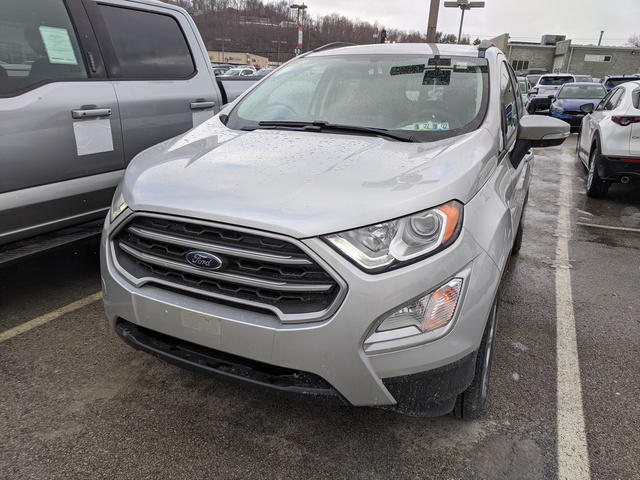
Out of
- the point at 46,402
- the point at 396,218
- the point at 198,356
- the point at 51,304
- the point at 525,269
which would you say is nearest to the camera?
the point at 396,218

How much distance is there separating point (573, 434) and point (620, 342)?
1174 millimetres

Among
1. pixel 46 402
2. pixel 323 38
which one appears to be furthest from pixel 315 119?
pixel 323 38

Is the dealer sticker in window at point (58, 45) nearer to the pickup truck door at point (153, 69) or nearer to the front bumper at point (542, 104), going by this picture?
the pickup truck door at point (153, 69)

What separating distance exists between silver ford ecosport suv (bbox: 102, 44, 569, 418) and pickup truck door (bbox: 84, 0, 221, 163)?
4.39ft

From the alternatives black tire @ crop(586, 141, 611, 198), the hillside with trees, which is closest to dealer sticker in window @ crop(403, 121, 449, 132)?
black tire @ crop(586, 141, 611, 198)

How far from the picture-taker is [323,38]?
189 feet

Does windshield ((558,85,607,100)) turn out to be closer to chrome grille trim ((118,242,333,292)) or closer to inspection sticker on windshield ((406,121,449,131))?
inspection sticker on windshield ((406,121,449,131))

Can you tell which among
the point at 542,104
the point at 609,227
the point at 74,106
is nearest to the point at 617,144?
the point at 609,227

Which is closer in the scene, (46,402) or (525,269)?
(46,402)

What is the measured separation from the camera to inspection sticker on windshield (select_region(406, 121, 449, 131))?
264 cm

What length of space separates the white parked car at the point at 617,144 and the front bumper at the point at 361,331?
5.38m

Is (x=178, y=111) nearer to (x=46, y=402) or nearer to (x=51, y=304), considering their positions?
(x=51, y=304)

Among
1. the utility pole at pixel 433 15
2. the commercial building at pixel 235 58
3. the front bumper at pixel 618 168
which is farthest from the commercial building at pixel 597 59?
the front bumper at pixel 618 168

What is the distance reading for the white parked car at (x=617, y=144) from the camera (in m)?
6.05
